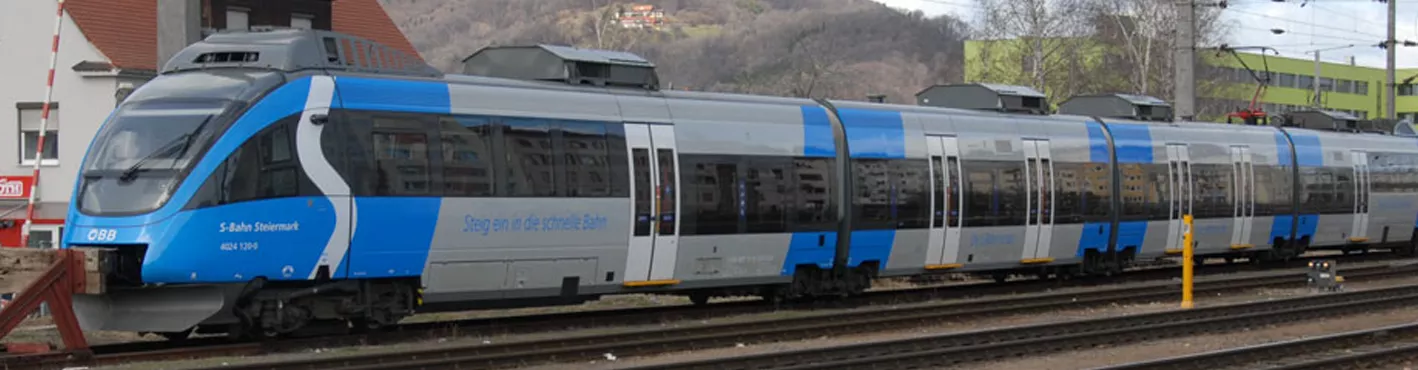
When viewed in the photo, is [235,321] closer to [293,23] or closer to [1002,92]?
[1002,92]

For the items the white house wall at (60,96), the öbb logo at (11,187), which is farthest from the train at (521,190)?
the öbb logo at (11,187)

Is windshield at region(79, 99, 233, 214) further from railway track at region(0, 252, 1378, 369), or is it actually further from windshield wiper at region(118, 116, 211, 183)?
railway track at region(0, 252, 1378, 369)

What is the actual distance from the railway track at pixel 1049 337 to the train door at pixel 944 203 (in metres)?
3.79

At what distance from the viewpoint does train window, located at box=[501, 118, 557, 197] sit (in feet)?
53.4

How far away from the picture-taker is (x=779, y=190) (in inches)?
759

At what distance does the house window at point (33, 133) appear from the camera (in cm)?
3369

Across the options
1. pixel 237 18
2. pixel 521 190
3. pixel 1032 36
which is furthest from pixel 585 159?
pixel 1032 36

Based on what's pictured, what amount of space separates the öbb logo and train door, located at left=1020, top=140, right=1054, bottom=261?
72.2ft

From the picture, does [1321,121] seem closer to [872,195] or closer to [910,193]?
[910,193]

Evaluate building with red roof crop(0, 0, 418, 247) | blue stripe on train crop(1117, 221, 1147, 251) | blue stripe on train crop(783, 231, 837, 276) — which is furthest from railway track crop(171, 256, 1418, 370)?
building with red roof crop(0, 0, 418, 247)

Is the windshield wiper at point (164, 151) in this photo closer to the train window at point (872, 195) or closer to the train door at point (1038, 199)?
the train window at point (872, 195)

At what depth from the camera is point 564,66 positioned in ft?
58.2

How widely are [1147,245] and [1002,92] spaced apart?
13.6 feet

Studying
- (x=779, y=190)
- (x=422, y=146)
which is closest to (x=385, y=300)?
(x=422, y=146)
